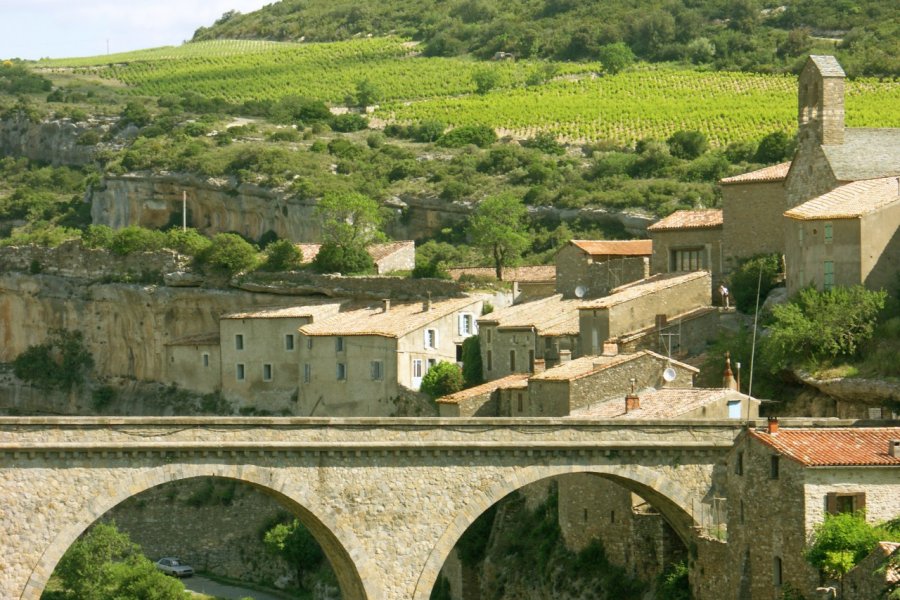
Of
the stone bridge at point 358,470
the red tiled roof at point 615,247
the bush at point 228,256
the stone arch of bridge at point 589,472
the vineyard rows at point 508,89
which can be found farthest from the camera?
the vineyard rows at point 508,89

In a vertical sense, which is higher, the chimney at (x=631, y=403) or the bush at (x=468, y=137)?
the bush at (x=468, y=137)

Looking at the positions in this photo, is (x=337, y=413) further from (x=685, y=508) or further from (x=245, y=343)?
(x=685, y=508)

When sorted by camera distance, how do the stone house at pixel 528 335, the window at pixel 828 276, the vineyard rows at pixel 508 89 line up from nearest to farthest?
the window at pixel 828 276, the stone house at pixel 528 335, the vineyard rows at pixel 508 89

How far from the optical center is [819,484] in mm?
49188

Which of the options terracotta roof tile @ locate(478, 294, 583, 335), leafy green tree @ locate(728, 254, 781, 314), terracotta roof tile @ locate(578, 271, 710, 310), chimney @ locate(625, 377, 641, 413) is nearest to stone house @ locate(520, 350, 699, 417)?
chimney @ locate(625, 377, 641, 413)

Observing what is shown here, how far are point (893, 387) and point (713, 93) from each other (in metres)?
73.4

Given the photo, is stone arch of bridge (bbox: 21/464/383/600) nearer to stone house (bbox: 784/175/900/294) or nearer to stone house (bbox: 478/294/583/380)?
stone house (bbox: 478/294/583/380)

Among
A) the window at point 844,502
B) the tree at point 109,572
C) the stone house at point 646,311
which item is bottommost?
the tree at point 109,572

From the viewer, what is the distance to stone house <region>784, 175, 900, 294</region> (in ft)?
197

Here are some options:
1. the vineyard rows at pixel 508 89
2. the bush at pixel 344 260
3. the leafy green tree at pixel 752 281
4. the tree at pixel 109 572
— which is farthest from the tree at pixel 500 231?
the tree at pixel 109 572

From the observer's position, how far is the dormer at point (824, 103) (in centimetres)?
6688

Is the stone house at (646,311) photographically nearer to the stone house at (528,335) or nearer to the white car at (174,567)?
the stone house at (528,335)

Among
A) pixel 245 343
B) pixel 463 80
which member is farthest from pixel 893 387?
pixel 463 80

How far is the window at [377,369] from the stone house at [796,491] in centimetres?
2507
